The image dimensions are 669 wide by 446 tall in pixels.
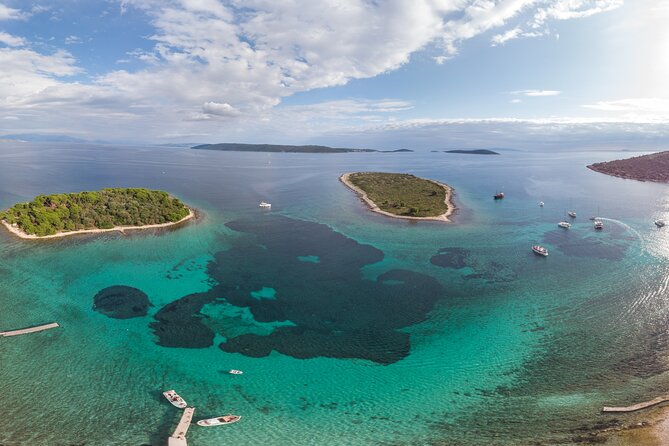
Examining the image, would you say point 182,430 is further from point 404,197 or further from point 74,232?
point 404,197

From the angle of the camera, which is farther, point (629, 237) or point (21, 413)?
point (629, 237)

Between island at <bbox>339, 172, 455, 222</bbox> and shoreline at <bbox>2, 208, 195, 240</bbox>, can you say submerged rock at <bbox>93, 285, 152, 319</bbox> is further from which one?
island at <bbox>339, 172, 455, 222</bbox>

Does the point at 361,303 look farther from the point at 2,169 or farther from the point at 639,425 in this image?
the point at 2,169

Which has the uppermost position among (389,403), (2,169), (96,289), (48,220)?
(2,169)

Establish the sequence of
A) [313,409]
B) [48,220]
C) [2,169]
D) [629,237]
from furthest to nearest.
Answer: [2,169], [629,237], [48,220], [313,409]

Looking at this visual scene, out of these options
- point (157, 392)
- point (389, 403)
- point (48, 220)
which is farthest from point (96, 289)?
point (389, 403)

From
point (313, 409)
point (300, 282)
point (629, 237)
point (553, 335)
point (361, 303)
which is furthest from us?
point (629, 237)

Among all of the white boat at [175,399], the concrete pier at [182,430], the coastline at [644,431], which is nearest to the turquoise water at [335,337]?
the white boat at [175,399]

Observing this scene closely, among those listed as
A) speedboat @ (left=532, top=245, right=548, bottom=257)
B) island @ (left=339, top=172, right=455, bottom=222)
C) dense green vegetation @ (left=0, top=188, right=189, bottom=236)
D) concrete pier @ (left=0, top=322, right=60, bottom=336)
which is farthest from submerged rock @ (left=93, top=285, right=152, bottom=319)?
speedboat @ (left=532, top=245, right=548, bottom=257)
